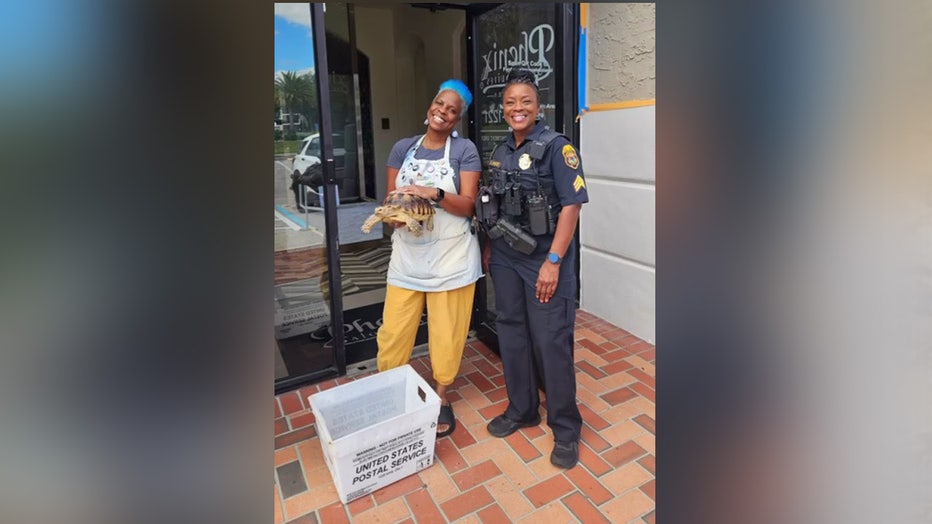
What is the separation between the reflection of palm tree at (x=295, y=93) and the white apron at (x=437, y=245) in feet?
2.39

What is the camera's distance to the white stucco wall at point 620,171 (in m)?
3.27

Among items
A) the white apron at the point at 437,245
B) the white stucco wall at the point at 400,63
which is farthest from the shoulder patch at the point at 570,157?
the white stucco wall at the point at 400,63

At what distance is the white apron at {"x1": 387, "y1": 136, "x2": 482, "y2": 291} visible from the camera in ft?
8.09

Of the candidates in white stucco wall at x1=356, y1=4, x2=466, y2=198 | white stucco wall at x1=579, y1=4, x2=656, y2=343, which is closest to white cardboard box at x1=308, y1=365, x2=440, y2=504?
white stucco wall at x1=579, y1=4, x2=656, y2=343

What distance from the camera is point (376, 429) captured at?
83.6 inches

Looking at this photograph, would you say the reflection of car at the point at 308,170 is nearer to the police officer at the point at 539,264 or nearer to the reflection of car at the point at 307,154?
the reflection of car at the point at 307,154

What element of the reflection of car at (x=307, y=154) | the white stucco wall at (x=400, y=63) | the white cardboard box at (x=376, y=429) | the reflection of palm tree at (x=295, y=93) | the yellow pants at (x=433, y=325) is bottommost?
the white cardboard box at (x=376, y=429)

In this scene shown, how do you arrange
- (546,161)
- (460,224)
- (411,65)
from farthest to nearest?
(411,65), (460,224), (546,161)

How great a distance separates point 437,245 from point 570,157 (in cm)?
75
